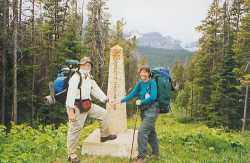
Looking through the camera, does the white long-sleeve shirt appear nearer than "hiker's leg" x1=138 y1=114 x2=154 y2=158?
Yes

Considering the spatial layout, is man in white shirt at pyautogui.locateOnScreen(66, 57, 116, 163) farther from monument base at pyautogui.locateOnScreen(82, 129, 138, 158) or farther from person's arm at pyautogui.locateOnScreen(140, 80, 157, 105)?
person's arm at pyautogui.locateOnScreen(140, 80, 157, 105)

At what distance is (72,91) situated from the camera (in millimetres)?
Answer: 7359

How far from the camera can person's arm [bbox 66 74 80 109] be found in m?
7.31

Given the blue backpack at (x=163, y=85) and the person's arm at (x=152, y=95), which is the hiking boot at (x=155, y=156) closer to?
the blue backpack at (x=163, y=85)

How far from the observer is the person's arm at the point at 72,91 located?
7309mm

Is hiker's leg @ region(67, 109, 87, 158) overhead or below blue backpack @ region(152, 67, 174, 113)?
below

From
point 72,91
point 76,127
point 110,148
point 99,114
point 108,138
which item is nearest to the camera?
point 72,91

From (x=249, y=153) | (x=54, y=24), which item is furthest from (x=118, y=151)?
(x=54, y=24)

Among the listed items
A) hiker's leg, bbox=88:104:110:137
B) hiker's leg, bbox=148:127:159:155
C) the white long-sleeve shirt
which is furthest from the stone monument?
the white long-sleeve shirt

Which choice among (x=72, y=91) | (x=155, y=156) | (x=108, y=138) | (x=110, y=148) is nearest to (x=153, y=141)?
(x=155, y=156)

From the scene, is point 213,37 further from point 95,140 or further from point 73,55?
point 95,140

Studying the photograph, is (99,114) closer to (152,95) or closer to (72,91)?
(72,91)

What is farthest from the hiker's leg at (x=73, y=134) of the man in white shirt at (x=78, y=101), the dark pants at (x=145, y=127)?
the dark pants at (x=145, y=127)

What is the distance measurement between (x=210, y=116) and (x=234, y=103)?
8.05 feet
